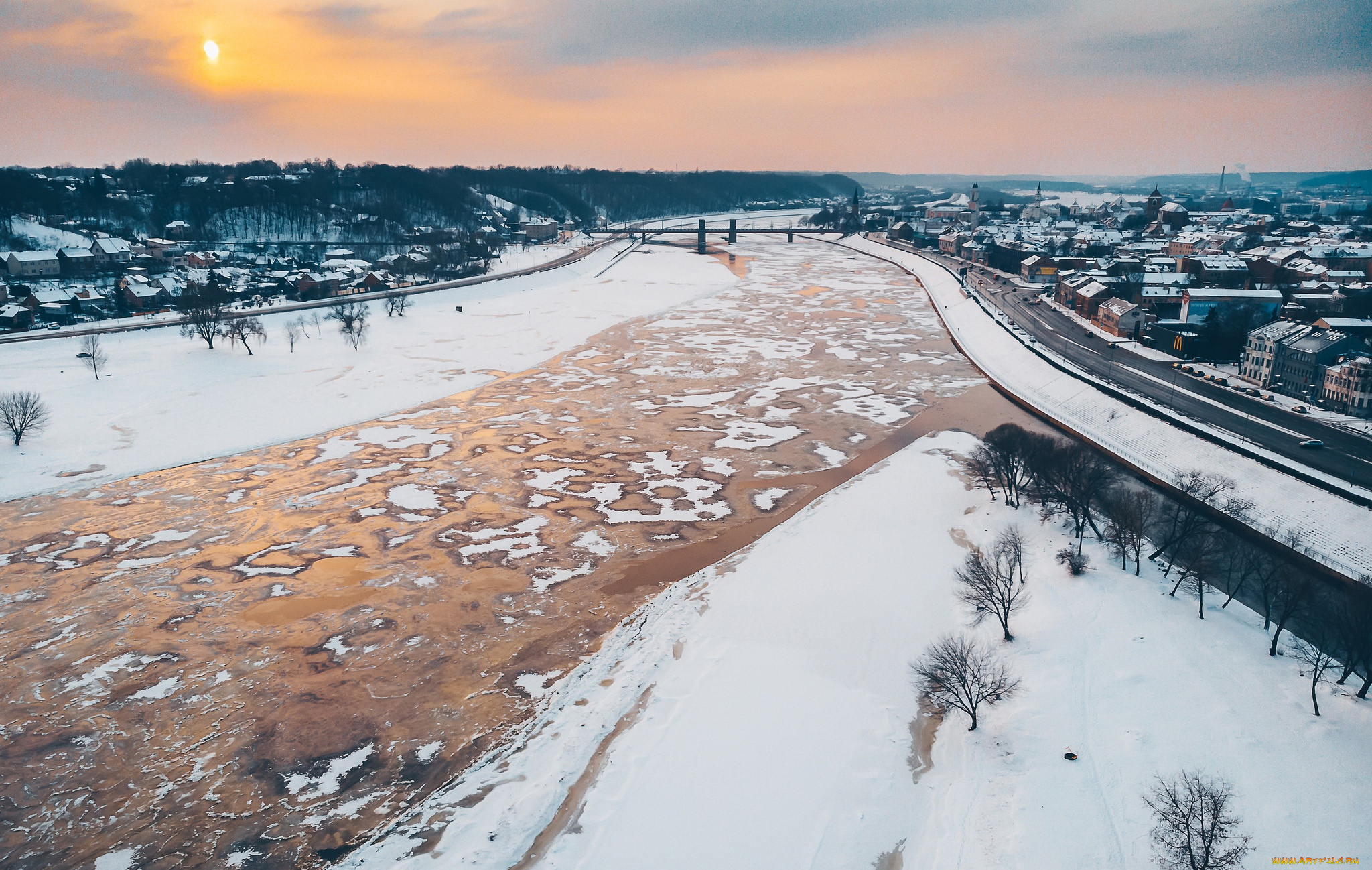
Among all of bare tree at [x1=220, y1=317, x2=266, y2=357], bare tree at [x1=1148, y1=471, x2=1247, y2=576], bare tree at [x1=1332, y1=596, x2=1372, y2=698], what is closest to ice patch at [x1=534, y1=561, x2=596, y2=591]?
bare tree at [x1=1148, y1=471, x2=1247, y2=576]

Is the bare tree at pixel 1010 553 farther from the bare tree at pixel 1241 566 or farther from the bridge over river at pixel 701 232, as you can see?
the bridge over river at pixel 701 232

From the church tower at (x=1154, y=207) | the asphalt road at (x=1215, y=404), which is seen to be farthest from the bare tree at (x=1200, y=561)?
the church tower at (x=1154, y=207)

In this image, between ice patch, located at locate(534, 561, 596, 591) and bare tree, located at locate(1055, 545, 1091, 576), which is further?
ice patch, located at locate(534, 561, 596, 591)

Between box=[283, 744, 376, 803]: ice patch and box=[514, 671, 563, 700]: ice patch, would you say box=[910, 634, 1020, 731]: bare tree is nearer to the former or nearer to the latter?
box=[514, 671, 563, 700]: ice patch

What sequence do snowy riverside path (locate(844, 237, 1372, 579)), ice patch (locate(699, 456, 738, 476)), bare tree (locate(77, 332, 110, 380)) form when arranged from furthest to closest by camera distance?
1. bare tree (locate(77, 332, 110, 380))
2. ice patch (locate(699, 456, 738, 476))
3. snowy riverside path (locate(844, 237, 1372, 579))

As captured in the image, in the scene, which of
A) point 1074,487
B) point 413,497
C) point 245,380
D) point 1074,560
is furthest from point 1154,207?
point 413,497

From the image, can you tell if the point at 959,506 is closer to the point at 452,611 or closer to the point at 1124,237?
the point at 452,611
